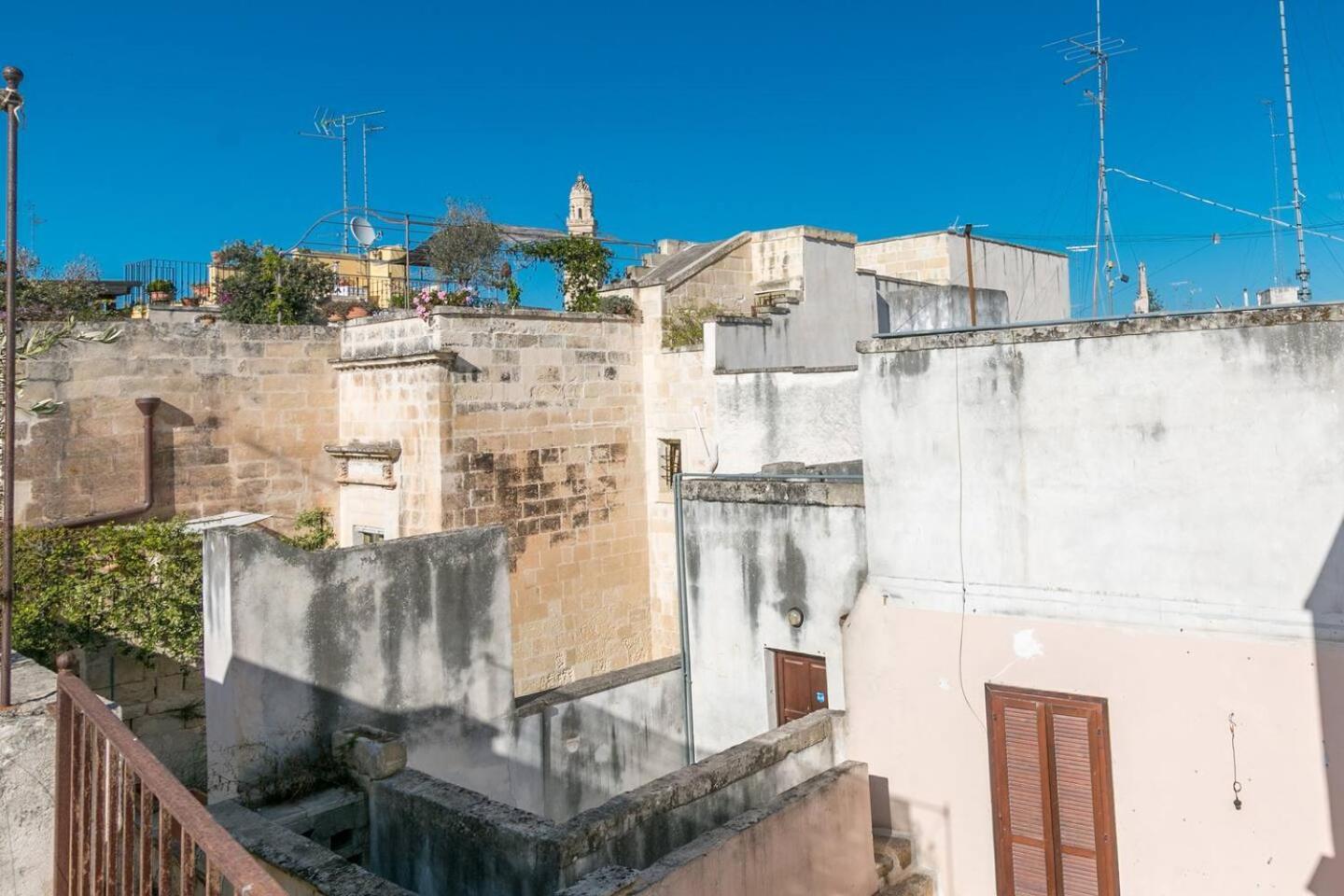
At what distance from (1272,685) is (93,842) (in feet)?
20.2

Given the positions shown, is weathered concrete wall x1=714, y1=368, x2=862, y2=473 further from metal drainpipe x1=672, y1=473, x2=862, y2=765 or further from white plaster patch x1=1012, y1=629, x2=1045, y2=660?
white plaster patch x1=1012, y1=629, x2=1045, y2=660

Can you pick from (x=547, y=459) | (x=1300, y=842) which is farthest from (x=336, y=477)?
(x=1300, y=842)

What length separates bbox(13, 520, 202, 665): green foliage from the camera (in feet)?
33.7

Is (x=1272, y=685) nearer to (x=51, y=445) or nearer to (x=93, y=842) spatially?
(x=93, y=842)

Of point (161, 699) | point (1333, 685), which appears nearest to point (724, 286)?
point (161, 699)

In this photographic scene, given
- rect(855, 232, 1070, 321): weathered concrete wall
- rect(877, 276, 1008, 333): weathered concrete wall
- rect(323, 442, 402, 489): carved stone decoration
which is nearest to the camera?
rect(323, 442, 402, 489): carved stone decoration

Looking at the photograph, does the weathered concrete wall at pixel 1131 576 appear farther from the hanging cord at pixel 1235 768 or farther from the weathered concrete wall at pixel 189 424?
the weathered concrete wall at pixel 189 424

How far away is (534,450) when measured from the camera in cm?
1365

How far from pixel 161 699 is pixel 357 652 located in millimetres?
5302

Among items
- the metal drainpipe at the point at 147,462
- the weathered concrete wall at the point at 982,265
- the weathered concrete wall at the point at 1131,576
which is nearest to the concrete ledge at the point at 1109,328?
the weathered concrete wall at the point at 1131,576

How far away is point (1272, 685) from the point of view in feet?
19.3

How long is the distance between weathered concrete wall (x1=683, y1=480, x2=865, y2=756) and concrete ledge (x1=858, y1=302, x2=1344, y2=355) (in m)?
1.30

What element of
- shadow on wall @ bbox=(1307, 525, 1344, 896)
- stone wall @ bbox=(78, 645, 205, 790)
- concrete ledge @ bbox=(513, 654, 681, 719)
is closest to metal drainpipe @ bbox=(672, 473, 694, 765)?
concrete ledge @ bbox=(513, 654, 681, 719)

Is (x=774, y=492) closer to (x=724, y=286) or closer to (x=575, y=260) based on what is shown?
(x=724, y=286)
